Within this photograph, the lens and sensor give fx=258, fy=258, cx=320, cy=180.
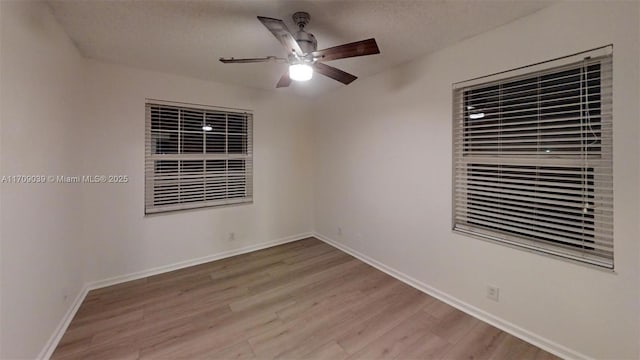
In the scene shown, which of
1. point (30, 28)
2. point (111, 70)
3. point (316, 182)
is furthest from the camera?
point (316, 182)

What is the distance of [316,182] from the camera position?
4516 mm

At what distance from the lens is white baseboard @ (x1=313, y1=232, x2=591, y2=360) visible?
6.08 feet

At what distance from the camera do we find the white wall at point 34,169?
1.44 metres

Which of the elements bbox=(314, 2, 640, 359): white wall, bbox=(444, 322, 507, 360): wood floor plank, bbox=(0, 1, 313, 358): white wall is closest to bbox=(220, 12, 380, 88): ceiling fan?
bbox=(314, 2, 640, 359): white wall

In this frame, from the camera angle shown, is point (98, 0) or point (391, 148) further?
point (391, 148)

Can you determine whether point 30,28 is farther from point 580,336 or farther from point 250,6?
point 580,336

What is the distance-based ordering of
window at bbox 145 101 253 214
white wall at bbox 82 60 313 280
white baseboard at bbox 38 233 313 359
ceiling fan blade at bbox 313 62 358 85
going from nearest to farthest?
white baseboard at bbox 38 233 313 359
ceiling fan blade at bbox 313 62 358 85
white wall at bbox 82 60 313 280
window at bbox 145 101 253 214

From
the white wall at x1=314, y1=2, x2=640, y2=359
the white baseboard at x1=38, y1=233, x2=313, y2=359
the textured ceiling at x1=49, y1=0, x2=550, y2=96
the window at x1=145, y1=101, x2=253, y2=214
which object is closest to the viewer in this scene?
the white wall at x1=314, y1=2, x2=640, y2=359

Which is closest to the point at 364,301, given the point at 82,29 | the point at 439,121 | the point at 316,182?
the point at 439,121

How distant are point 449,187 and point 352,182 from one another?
1459mm

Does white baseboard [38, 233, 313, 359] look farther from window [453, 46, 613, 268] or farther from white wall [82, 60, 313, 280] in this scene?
window [453, 46, 613, 268]

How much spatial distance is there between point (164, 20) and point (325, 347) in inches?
110

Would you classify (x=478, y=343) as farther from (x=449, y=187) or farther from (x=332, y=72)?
(x=332, y=72)

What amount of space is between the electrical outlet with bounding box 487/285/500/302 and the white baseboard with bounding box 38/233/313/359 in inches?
110
